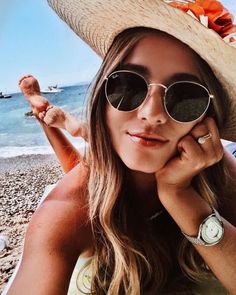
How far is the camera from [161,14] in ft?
3.17

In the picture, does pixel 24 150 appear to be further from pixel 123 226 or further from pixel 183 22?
pixel 183 22

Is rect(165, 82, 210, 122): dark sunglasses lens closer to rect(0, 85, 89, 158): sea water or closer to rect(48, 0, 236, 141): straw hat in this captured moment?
rect(48, 0, 236, 141): straw hat

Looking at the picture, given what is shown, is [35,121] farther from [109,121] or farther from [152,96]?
[152,96]

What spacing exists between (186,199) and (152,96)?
0.31m

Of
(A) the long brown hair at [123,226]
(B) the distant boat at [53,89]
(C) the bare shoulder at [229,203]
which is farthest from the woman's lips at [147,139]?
(B) the distant boat at [53,89]

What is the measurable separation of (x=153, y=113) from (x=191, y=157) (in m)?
0.17

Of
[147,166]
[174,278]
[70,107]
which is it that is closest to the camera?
[147,166]

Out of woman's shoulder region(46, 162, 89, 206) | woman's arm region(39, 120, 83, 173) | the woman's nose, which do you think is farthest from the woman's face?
woman's arm region(39, 120, 83, 173)

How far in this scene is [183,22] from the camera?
953 millimetres

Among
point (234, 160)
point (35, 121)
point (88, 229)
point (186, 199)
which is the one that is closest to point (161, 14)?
point (186, 199)

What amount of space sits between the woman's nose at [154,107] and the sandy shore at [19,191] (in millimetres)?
908

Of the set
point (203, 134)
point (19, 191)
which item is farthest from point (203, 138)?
point (19, 191)

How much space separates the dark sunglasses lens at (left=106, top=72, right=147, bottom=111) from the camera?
102 cm

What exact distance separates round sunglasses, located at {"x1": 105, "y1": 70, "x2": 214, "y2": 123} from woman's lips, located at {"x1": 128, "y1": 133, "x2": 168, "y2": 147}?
0.21 feet
